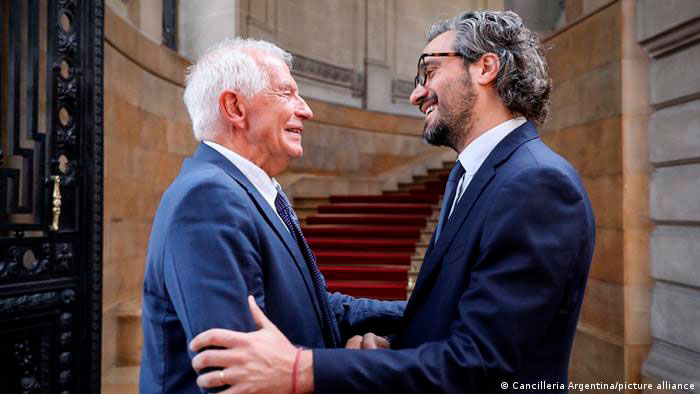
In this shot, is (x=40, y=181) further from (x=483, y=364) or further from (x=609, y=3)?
(x=609, y=3)

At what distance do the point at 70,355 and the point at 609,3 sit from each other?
11.5ft

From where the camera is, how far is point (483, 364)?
1187 millimetres

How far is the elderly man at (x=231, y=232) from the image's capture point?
1.15 m

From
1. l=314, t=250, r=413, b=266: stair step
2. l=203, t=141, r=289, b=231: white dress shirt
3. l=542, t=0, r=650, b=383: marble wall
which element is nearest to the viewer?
l=203, t=141, r=289, b=231: white dress shirt

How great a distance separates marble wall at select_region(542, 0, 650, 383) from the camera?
3129 mm

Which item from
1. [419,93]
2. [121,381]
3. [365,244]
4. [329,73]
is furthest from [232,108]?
[329,73]

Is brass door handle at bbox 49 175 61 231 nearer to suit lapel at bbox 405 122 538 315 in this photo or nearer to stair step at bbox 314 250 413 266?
suit lapel at bbox 405 122 538 315

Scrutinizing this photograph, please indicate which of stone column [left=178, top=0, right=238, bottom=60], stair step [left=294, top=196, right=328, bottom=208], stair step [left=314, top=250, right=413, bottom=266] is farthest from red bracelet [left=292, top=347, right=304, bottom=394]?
stair step [left=294, top=196, right=328, bottom=208]

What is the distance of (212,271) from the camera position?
3.74 feet

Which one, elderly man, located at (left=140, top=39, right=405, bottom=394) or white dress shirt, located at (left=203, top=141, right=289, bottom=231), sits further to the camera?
white dress shirt, located at (left=203, top=141, right=289, bottom=231)

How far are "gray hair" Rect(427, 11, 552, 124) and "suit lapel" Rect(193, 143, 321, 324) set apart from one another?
0.69m

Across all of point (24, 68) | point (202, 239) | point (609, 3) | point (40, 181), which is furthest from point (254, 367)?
point (609, 3)

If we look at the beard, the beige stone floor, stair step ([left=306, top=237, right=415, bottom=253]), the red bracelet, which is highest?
the beard

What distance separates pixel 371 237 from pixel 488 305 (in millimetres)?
5343
